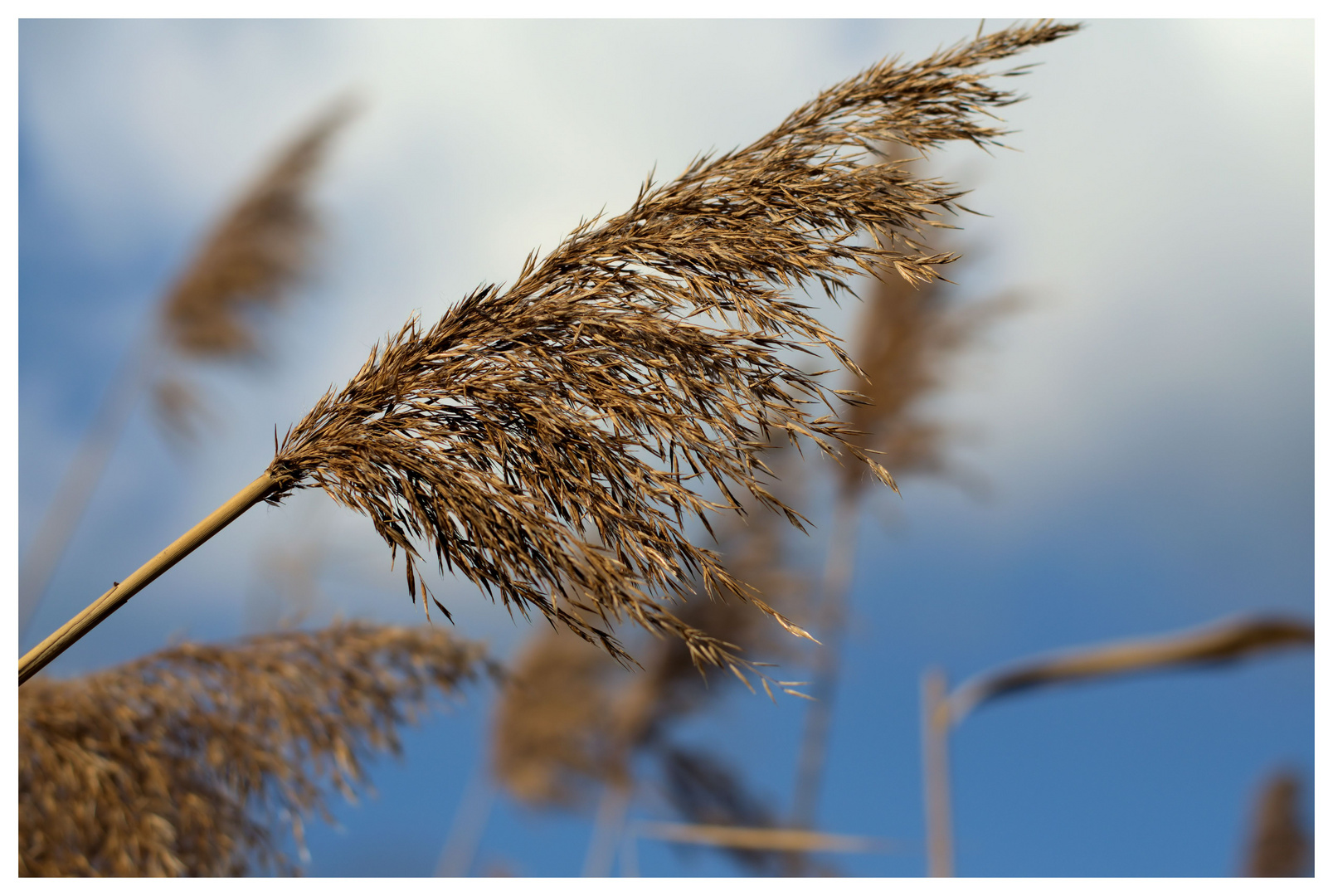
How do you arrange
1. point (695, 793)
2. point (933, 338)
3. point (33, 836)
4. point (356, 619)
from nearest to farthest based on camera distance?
point (33, 836) < point (356, 619) < point (933, 338) < point (695, 793)

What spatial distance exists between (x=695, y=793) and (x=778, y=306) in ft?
21.7

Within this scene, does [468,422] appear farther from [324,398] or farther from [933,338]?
[933,338]

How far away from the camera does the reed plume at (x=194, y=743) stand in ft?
9.09

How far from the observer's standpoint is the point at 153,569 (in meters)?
1.45

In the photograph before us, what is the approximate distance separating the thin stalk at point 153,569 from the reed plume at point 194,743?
4.76ft

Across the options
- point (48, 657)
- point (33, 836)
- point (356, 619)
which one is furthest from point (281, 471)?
point (33, 836)

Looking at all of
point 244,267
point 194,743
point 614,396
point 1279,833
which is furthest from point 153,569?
point 1279,833

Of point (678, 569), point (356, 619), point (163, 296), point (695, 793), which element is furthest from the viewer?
point (695, 793)

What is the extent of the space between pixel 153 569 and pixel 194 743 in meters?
1.77

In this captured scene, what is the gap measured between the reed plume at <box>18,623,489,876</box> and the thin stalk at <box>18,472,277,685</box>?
1.45 metres

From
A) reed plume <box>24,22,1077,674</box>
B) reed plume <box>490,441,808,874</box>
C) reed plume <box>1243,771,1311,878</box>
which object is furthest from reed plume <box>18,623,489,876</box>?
reed plume <box>1243,771,1311,878</box>

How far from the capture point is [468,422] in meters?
1.47

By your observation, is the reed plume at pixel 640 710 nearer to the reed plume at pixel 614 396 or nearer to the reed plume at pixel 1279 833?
the reed plume at pixel 614 396

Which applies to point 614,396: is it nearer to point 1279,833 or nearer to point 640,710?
point 640,710
